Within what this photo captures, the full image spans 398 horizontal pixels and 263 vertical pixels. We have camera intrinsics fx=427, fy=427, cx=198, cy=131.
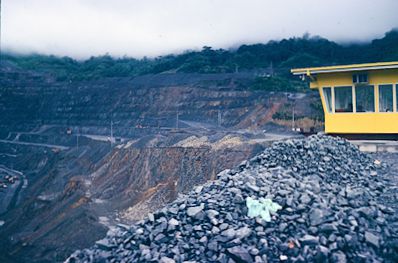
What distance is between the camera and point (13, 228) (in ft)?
75.9

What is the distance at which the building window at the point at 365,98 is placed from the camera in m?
16.3

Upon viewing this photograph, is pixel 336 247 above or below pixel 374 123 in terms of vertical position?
below

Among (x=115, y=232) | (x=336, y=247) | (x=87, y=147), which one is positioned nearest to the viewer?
(x=336, y=247)

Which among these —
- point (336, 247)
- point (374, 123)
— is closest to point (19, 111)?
point (374, 123)

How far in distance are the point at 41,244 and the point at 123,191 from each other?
208 inches

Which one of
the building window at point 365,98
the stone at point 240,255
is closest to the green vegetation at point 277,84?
the building window at point 365,98

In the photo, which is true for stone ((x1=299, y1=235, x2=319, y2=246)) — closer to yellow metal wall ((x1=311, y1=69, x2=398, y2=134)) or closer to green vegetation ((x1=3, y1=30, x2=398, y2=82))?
yellow metal wall ((x1=311, y1=69, x2=398, y2=134))

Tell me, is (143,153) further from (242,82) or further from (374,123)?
(242,82)

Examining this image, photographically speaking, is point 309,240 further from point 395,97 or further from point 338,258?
point 395,97

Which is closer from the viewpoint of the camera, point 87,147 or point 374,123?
point 374,123

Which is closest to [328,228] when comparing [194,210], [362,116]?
[194,210]

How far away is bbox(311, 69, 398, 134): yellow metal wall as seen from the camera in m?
16.0

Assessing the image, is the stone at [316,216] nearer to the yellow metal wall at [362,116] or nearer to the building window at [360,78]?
the yellow metal wall at [362,116]

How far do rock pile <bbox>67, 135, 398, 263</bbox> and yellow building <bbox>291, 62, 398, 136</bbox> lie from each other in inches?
261
